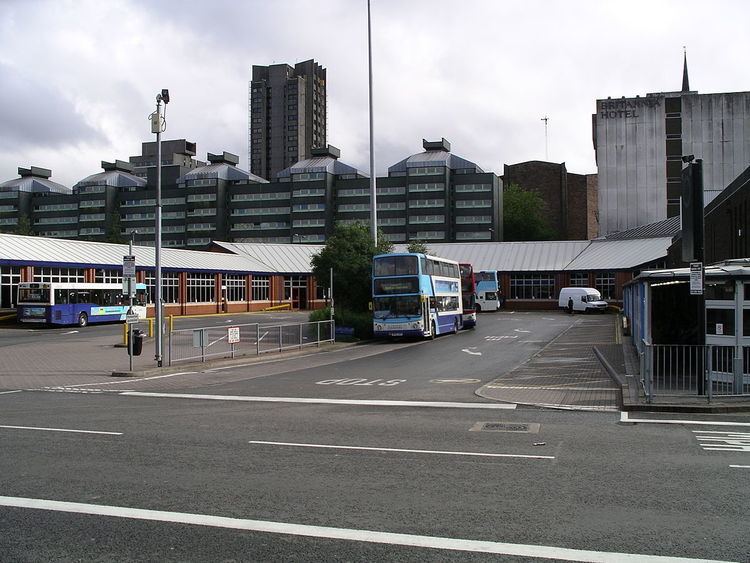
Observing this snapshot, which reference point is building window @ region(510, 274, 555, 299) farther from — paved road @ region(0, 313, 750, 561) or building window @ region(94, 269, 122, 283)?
paved road @ region(0, 313, 750, 561)

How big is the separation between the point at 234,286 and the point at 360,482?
6543 centimetres

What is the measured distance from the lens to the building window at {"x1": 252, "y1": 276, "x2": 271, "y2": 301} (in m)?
75.0

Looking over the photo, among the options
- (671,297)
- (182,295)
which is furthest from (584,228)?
(671,297)

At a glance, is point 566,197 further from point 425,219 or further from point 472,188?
point 425,219

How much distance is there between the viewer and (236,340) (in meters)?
25.0

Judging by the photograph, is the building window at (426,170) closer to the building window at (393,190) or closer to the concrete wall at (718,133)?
the building window at (393,190)

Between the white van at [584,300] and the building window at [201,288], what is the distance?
34.0 m

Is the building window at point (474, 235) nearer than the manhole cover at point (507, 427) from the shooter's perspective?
No

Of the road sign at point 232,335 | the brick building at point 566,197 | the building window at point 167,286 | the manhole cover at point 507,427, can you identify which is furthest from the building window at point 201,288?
the brick building at point 566,197

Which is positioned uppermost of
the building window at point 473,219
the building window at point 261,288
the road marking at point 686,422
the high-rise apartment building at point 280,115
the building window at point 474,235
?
the high-rise apartment building at point 280,115

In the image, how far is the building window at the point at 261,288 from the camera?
75000 millimetres

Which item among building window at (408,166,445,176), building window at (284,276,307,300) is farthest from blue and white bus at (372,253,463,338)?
building window at (408,166,445,176)

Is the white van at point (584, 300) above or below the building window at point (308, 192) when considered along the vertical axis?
below

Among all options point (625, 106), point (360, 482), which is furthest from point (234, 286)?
point (360, 482)
